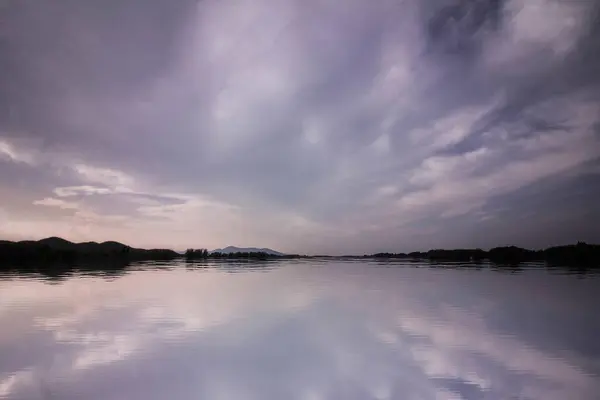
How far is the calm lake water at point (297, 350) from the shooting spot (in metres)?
Result: 7.43

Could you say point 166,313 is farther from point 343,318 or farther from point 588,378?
point 588,378

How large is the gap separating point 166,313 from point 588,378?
1314cm

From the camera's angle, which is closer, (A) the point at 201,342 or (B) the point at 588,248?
(A) the point at 201,342

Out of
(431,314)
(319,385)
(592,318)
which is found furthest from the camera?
(431,314)

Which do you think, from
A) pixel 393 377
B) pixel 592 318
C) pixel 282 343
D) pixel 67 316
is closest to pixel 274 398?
pixel 393 377

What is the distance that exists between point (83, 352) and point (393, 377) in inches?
288

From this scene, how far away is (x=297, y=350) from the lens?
10.2m

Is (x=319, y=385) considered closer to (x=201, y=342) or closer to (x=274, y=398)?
(x=274, y=398)

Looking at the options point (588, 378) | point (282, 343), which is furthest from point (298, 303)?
point (588, 378)

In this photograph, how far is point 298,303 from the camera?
724 inches

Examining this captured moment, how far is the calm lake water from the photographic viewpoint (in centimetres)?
743

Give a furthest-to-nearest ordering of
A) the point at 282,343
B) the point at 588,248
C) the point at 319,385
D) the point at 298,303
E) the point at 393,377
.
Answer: the point at 588,248 < the point at 298,303 < the point at 282,343 < the point at 393,377 < the point at 319,385

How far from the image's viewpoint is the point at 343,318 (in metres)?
14.6

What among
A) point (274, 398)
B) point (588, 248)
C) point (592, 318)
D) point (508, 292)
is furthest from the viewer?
point (588, 248)
